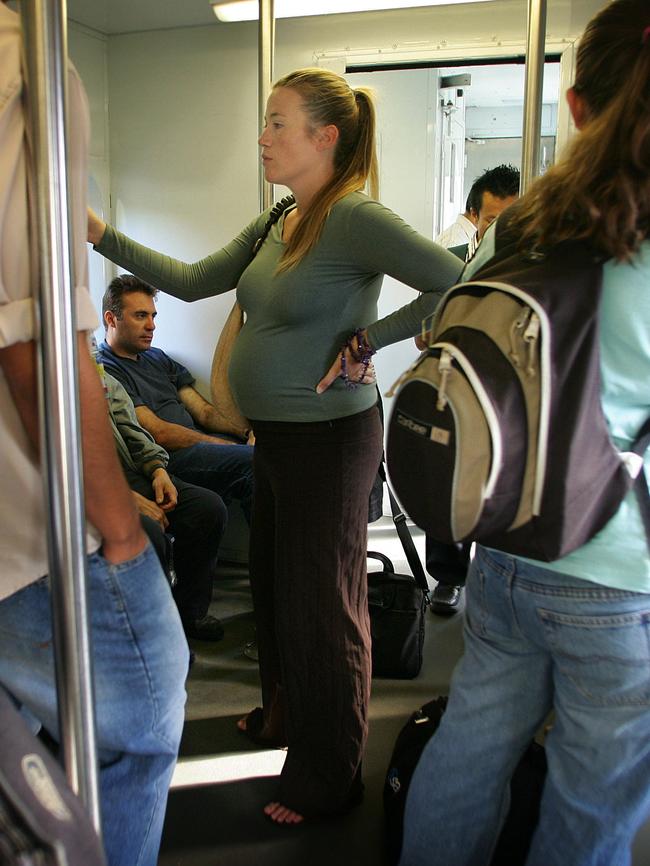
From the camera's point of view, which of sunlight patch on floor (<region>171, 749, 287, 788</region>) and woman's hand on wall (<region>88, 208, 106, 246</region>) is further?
sunlight patch on floor (<region>171, 749, 287, 788</region>)

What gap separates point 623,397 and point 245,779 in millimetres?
1652

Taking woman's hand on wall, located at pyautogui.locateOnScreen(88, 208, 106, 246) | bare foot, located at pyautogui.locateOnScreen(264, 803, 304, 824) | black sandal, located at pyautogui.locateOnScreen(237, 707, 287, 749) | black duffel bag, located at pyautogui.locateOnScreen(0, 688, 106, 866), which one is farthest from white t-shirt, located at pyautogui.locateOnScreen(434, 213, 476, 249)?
black duffel bag, located at pyautogui.locateOnScreen(0, 688, 106, 866)

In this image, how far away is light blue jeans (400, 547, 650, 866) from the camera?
1.13 meters

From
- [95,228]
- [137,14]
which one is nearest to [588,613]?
[95,228]

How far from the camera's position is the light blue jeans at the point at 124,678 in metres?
1.15

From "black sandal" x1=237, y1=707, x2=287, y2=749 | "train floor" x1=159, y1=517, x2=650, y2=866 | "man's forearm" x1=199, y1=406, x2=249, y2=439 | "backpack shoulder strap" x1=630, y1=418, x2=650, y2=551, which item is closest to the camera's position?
"backpack shoulder strap" x1=630, y1=418, x2=650, y2=551

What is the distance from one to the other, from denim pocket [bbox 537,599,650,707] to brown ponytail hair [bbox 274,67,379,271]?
1.10 m

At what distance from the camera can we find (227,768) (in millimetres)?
2346

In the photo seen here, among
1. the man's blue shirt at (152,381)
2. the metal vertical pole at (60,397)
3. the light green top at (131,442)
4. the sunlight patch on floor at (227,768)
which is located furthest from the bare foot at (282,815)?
the man's blue shirt at (152,381)

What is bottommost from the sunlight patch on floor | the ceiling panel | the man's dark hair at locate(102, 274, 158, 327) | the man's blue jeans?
the sunlight patch on floor

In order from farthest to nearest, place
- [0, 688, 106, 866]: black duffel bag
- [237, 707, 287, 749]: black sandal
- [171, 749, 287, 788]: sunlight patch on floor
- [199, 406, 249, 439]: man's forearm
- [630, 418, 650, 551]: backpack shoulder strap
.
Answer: [199, 406, 249, 439]: man's forearm → [237, 707, 287, 749]: black sandal → [171, 749, 287, 788]: sunlight patch on floor → [630, 418, 650, 551]: backpack shoulder strap → [0, 688, 106, 866]: black duffel bag

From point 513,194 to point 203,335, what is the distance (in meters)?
1.91

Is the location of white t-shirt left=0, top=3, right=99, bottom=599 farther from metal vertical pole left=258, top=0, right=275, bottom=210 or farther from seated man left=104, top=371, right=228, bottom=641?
seated man left=104, top=371, right=228, bottom=641

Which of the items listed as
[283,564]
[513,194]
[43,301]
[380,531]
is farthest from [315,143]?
[380,531]
